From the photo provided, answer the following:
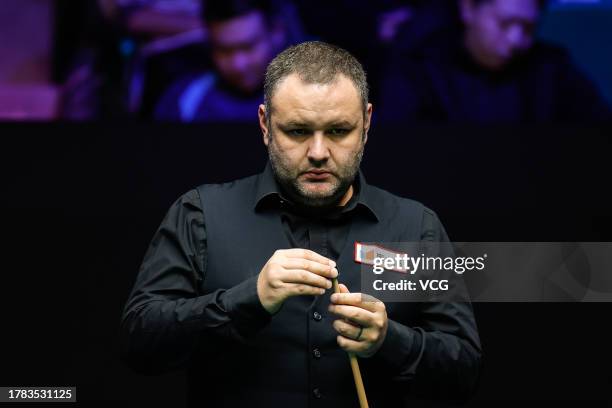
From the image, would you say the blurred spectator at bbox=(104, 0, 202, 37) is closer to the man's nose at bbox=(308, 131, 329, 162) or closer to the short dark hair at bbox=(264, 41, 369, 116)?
the short dark hair at bbox=(264, 41, 369, 116)

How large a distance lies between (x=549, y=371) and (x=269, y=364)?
1.93m

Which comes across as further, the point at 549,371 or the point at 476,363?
the point at 549,371

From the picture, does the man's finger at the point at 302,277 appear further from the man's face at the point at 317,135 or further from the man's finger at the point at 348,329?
the man's face at the point at 317,135

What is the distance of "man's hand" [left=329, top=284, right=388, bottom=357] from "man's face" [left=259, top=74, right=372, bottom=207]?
35cm

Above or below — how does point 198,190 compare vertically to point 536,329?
above

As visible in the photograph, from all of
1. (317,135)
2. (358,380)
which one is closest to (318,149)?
(317,135)

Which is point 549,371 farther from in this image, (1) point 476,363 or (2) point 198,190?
(2) point 198,190

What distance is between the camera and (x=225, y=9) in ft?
12.2

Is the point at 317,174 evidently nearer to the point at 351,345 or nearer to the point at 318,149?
the point at 318,149

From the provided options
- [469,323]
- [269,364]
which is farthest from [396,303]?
[269,364]

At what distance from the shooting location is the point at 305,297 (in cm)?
238

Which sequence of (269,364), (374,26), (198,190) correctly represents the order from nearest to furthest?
1. (269,364)
2. (198,190)
3. (374,26)

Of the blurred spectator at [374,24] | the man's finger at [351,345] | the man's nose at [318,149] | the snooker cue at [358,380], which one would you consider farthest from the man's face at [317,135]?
the blurred spectator at [374,24]

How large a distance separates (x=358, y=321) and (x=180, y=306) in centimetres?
46
